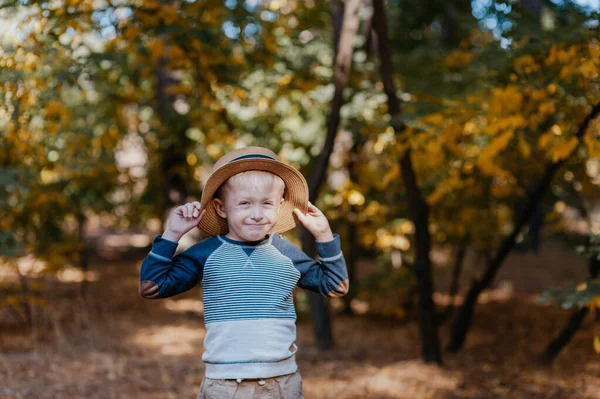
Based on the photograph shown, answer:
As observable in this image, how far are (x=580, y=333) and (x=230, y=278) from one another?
5.44m

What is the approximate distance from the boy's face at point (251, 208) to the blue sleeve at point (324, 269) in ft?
0.46

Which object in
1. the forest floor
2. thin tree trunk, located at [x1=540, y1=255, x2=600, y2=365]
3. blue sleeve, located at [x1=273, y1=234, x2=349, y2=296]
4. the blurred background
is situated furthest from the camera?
thin tree trunk, located at [x1=540, y1=255, x2=600, y2=365]

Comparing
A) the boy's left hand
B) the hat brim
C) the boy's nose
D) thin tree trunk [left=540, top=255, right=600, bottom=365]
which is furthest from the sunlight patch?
the boy's nose

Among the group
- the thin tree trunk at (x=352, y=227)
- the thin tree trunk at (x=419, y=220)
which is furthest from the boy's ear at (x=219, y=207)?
the thin tree trunk at (x=352, y=227)

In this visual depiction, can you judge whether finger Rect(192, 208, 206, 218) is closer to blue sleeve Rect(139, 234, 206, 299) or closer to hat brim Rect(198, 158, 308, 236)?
hat brim Rect(198, 158, 308, 236)

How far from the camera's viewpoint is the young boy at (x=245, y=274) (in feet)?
6.72

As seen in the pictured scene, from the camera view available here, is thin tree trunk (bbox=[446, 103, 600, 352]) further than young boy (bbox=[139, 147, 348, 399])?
Yes

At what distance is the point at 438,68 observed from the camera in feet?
21.7

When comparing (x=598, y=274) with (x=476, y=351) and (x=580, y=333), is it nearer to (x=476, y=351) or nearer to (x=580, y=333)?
(x=476, y=351)

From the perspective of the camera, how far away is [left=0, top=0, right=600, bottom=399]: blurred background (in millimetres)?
4133

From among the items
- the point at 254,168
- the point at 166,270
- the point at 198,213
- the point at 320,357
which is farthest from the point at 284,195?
the point at 320,357

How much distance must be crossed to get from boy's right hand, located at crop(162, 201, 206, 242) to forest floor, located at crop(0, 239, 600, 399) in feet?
8.48

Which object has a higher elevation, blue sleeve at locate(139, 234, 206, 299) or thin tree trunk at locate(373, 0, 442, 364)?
blue sleeve at locate(139, 234, 206, 299)

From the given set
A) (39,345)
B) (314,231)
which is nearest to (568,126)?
(314,231)
